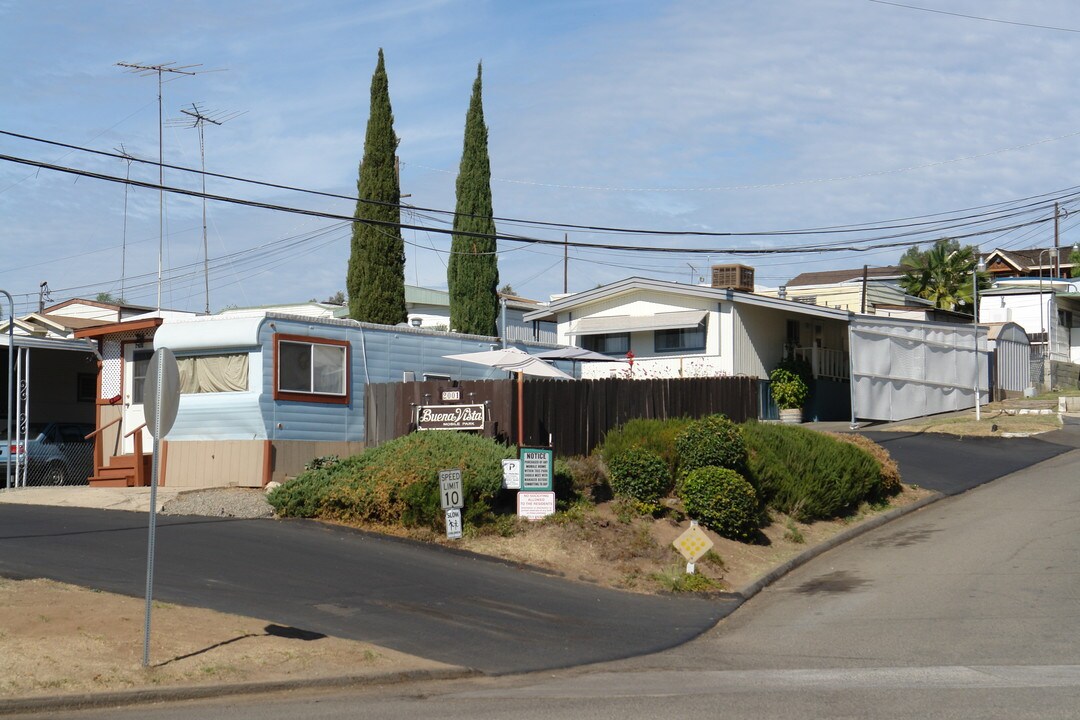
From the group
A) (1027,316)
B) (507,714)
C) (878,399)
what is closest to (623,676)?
(507,714)

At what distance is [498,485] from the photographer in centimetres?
1670

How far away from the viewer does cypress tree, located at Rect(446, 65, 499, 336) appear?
34000 millimetres

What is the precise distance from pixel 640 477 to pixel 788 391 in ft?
50.2

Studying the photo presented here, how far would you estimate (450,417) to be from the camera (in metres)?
19.1

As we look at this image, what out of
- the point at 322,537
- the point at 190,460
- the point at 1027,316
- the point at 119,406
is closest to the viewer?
the point at 322,537

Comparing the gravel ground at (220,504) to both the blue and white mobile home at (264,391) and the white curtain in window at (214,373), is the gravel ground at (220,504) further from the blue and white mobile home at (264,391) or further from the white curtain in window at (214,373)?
the white curtain in window at (214,373)

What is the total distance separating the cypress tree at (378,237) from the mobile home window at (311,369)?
943cm

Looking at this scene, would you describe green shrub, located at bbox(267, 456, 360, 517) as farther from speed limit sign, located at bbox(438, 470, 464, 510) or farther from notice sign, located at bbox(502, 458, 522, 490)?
notice sign, located at bbox(502, 458, 522, 490)

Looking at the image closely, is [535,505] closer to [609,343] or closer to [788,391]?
[788,391]

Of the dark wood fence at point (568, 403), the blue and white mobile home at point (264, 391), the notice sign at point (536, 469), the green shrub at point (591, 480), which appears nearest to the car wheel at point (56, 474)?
the blue and white mobile home at point (264, 391)

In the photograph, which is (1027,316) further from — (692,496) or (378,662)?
(378,662)

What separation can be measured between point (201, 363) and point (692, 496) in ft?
32.9

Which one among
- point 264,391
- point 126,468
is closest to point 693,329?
point 264,391

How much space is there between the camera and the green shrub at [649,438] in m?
18.3
